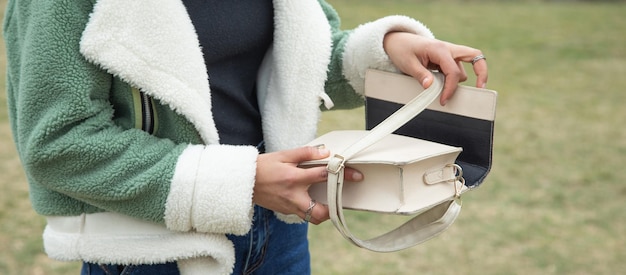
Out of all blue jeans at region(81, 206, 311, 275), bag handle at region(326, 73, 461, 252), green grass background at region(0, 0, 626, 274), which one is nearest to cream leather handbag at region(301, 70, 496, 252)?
bag handle at region(326, 73, 461, 252)

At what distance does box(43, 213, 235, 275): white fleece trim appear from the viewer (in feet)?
4.00

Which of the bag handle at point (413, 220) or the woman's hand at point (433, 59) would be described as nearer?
the bag handle at point (413, 220)

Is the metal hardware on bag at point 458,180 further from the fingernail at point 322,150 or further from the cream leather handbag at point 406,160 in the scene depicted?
the fingernail at point 322,150

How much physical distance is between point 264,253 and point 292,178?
0.33m

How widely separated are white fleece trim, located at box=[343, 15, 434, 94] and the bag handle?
0.14 meters

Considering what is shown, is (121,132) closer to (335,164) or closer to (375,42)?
(335,164)

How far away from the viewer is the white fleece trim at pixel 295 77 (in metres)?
1.39

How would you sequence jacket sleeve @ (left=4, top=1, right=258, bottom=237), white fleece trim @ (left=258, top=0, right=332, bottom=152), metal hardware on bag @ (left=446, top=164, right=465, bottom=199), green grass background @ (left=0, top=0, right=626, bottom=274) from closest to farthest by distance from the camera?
jacket sleeve @ (left=4, top=1, right=258, bottom=237) → metal hardware on bag @ (left=446, top=164, right=465, bottom=199) → white fleece trim @ (left=258, top=0, right=332, bottom=152) → green grass background @ (left=0, top=0, right=626, bottom=274)

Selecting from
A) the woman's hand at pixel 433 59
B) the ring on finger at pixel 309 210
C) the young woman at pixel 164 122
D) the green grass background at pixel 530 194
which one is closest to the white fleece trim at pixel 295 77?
the young woman at pixel 164 122

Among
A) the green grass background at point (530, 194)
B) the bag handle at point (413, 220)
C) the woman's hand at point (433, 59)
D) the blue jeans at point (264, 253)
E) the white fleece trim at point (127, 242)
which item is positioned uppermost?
the woman's hand at point (433, 59)

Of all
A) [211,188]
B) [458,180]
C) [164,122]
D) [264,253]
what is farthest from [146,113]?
[458,180]

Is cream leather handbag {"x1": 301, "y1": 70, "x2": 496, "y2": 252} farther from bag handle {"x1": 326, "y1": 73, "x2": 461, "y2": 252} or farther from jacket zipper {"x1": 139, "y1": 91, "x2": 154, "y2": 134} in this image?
jacket zipper {"x1": 139, "y1": 91, "x2": 154, "y2": 134}

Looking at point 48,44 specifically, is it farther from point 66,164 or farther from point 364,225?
point 364,225

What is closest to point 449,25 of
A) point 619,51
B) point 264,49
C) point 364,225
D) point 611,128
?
point 619,51
